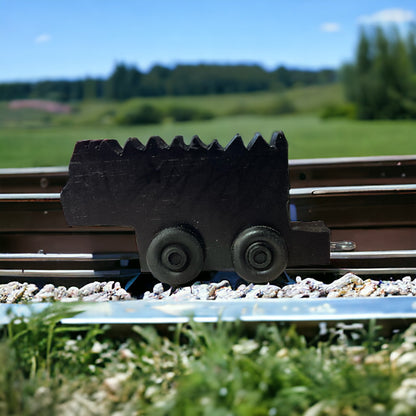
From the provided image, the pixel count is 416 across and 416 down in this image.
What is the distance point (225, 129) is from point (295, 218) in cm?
2457

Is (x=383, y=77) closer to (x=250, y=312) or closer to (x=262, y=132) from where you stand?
(x=262, y=132)

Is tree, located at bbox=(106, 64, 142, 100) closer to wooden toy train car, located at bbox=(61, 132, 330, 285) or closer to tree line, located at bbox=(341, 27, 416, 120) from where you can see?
tree line, located at bbox=(341, 27, 416, 120)

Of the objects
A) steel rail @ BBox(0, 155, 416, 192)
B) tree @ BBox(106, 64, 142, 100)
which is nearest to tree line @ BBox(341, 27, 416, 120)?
tree @ BBox(106, 64, 142, 100)

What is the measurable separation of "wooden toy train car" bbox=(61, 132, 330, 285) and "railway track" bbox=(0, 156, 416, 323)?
1.54 ft

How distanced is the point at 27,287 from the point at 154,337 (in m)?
1.64

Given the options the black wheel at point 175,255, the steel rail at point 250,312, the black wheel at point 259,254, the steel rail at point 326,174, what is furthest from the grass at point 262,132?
the steel rail at point 250,312

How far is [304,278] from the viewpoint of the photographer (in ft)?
10.4

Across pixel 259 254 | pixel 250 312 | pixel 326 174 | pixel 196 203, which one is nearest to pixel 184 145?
pixel 196 203

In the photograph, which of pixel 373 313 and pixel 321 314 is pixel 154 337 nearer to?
pixel 321 314

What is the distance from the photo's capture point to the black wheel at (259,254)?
8.96 ft

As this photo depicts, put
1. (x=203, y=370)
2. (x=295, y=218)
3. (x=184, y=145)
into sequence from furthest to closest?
(x=295, y=218) < (x=184, y=145) < (x=203, y=370)

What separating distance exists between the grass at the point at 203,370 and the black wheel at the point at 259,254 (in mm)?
680

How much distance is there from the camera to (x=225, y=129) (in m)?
27.5

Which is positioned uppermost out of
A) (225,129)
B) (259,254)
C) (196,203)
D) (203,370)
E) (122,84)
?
(122,84)
